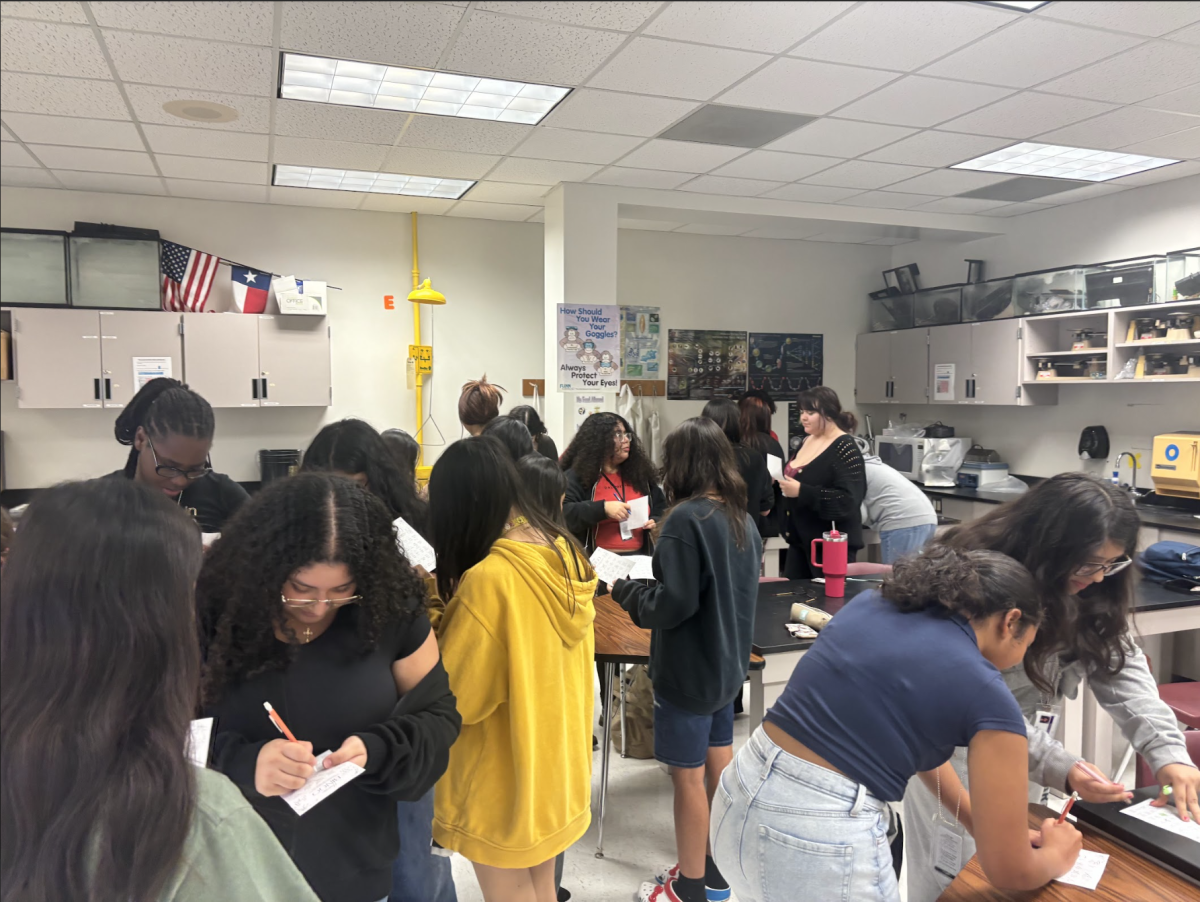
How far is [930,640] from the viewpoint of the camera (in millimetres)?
1188

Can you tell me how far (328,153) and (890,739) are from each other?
3.61 meters

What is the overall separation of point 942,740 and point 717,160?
3.39 meters

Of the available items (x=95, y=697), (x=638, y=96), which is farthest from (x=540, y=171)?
(x=95, y=697)

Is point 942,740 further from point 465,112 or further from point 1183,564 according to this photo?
point 465,112

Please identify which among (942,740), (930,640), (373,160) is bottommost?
(942,740)

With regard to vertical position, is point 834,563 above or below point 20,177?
below

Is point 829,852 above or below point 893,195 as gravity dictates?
below

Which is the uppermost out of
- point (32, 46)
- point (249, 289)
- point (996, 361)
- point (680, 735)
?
point (249, 289)

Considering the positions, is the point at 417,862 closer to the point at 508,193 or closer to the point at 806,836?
the point at 806,836

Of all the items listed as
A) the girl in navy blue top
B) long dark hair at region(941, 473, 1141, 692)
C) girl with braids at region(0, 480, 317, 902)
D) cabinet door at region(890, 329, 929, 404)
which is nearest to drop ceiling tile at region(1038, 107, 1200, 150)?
cabinet door at region(890, 329, 929, 404)

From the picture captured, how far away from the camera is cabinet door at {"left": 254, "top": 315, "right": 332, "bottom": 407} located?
459 cm

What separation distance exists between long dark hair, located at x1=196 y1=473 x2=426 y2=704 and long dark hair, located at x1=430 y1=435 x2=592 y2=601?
288 mm

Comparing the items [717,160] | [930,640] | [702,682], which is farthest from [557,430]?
[930,640]

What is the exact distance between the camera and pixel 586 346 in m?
4.48
